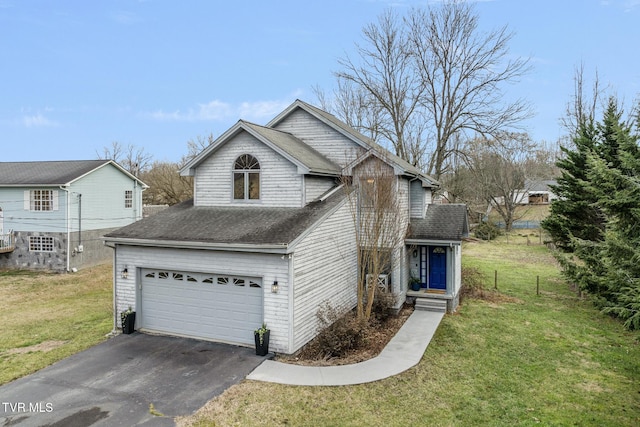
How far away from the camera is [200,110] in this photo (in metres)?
41.7

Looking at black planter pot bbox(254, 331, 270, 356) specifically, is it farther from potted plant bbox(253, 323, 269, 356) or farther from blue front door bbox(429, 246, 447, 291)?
blue front door bbox(429, 246, 447, 291)

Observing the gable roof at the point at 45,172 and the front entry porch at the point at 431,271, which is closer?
the front entry porch at the point at 431,271

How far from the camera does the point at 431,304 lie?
48.6 ft

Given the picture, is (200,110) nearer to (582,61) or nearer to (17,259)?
(17,259)

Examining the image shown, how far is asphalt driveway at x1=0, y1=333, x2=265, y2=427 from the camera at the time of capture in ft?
23.1

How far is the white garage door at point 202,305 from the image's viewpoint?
10523 mm

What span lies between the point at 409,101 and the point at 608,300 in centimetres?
2043

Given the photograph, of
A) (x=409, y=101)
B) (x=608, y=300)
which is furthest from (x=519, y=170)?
(x=608, y=300)

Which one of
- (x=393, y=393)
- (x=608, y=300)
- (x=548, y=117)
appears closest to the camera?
(x=393, y=393)

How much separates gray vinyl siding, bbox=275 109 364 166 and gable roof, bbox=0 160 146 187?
1552cm

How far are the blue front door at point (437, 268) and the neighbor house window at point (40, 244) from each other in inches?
902

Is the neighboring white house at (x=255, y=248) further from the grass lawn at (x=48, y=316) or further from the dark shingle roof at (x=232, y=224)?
the grass lawn at (x=48, y=316)

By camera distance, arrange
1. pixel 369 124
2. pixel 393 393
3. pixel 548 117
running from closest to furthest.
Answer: pixel 393 393
pixel 548 117
pixel 369 124

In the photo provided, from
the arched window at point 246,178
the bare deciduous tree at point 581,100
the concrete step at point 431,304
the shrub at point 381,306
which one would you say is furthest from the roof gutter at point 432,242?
the bare deciduous tree at point 581,100
